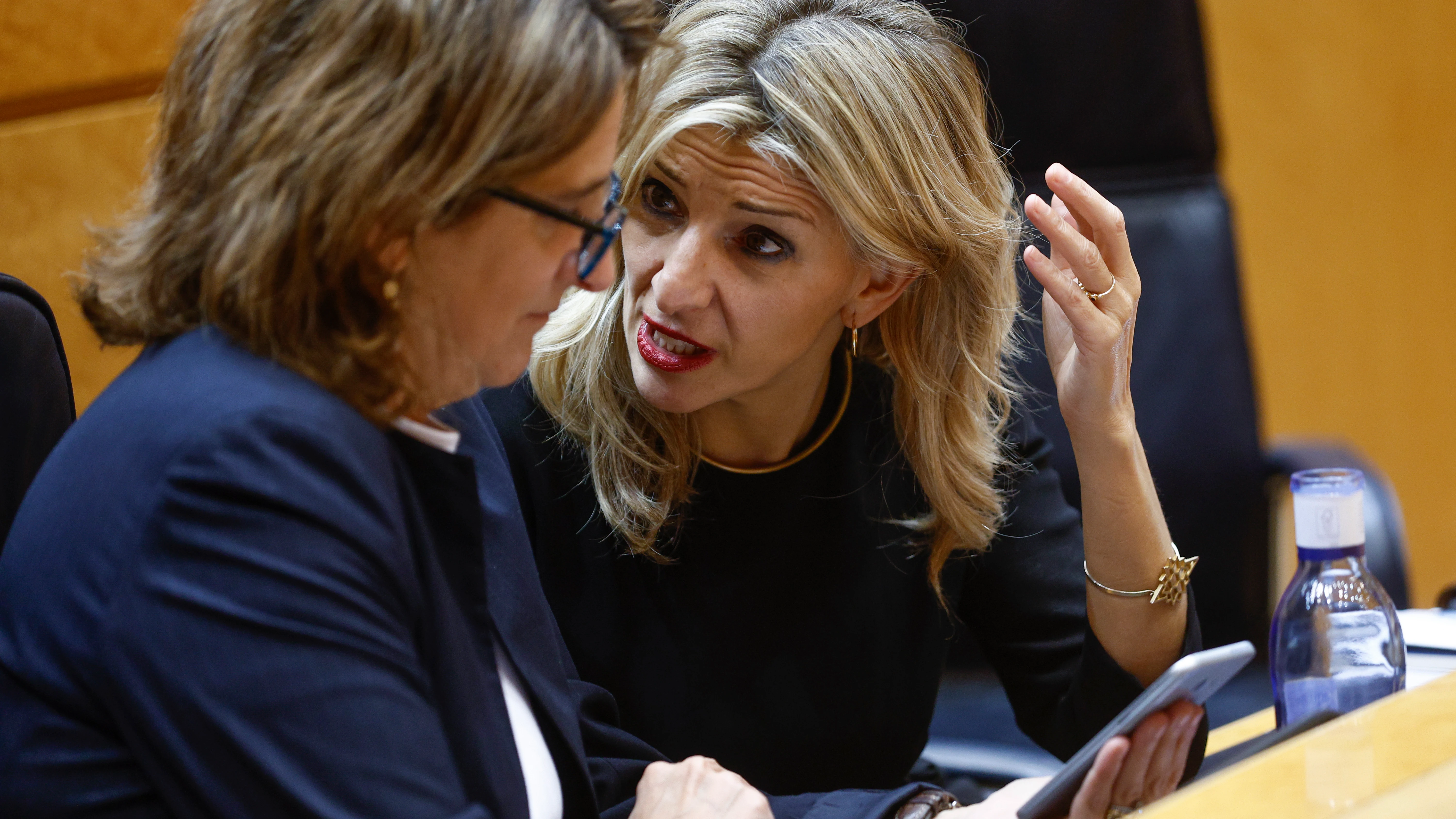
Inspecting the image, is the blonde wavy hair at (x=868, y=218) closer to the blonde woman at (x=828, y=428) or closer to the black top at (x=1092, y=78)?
the blonde woman at (x=828, y=428)

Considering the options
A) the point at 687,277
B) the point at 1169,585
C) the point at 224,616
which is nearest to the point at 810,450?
the point at 687,277

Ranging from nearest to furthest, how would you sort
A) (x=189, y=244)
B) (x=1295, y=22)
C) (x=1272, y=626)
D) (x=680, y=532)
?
(x=189, y=244) < (x=1272, y=626) < (x=680, y=532) < (x=1295, y=22)

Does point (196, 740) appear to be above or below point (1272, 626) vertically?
above

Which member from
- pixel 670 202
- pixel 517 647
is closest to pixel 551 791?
pixel 517 647

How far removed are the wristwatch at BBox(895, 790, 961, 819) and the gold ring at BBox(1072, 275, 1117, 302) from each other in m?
0.48

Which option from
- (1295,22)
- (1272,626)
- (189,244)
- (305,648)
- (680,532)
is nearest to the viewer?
(305,648)

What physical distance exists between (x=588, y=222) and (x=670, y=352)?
17.2 inches

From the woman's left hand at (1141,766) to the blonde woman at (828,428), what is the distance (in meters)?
0.39

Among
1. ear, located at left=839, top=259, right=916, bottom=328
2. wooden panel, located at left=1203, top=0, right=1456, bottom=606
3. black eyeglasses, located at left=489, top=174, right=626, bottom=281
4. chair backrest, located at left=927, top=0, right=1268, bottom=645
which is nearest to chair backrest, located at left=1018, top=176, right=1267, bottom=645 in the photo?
chair backrest, located at left=927, top=0, right=1268, bottom=645

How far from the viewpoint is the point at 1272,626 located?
1003 millimetres

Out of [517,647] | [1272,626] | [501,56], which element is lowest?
[1272,626]

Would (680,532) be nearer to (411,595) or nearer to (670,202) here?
(670,202)

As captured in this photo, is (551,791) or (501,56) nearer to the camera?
(501,56)

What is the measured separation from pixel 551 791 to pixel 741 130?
2.04ft
